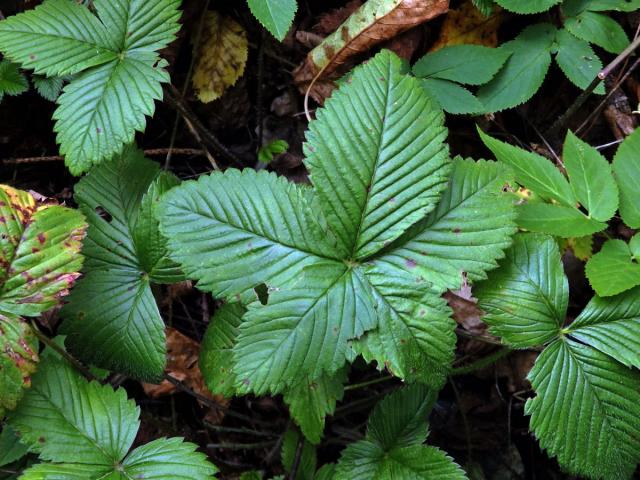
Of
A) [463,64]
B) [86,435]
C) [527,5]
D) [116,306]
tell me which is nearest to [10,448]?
[86,435]

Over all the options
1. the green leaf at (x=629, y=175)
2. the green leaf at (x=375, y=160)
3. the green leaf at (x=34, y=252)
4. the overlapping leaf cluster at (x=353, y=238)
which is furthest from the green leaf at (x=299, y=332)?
the green leaf at (x=629, y=175)

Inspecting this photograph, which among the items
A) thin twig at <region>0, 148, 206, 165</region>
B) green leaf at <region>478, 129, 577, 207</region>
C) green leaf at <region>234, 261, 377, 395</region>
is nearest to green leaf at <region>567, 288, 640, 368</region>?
green leaf at <region>478, 129, 577, 207</region>

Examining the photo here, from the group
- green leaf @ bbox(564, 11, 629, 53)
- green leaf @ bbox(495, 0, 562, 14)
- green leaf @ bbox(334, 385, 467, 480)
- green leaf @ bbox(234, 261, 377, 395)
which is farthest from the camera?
green leaf @ bbox(564, 11, 629, 53)

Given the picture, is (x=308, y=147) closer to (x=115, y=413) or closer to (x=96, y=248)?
(x=96, y=248)

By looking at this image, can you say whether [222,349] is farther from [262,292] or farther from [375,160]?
[375,160]

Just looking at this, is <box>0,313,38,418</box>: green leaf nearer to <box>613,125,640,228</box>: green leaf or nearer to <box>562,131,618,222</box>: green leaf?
<box>562,131,618,222</box>: green leaf

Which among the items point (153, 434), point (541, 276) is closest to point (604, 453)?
point (541, 276)

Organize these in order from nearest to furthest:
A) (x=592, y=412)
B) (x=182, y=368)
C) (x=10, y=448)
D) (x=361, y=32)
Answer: (x=592, y=412)
(x=10, y=448)
(x=361, y=32)
(x=182, y=368)

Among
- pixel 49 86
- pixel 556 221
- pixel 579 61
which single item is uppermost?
pixel 49 86
